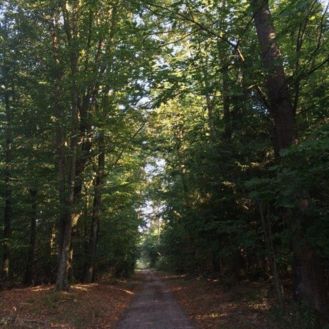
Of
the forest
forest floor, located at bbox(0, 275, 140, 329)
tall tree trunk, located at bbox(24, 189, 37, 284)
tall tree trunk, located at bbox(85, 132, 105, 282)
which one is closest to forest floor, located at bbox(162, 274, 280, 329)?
the forest

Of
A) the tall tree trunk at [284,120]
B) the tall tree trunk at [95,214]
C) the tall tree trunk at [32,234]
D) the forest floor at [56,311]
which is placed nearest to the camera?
the tall tree trunk at [284,120]

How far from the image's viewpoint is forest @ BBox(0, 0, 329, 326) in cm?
964

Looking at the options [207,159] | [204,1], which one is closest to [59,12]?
[204,1]

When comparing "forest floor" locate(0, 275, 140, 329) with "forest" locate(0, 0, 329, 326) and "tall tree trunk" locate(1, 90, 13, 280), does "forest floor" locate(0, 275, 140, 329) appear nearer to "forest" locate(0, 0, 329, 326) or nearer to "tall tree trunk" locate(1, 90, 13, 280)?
Result: "forest" locate(0, 0, 329, 326)

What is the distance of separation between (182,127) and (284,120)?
7.62 m

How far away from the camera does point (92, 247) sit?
26.4 metres

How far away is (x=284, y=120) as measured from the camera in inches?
385

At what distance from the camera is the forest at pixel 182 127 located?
964cm

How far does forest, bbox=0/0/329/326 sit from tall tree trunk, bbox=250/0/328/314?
0.10 ft

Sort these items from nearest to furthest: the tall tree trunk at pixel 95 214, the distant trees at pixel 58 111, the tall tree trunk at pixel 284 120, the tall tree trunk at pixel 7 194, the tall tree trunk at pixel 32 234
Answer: the tall tree trunk at pixel 284 120
the distant trees at pixel 58 111
the tall tree trunk at pixel 7 194
the tall tree trunk at pixel 32 234
the tall tree trunk at pixel 95 214

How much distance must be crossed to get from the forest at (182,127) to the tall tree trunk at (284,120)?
1.3 inches

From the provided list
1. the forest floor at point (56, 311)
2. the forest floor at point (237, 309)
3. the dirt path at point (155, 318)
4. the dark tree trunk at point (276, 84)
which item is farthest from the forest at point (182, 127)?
the dirt path at point (155, 318)

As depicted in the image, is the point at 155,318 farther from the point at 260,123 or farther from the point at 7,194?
the point at 7,194

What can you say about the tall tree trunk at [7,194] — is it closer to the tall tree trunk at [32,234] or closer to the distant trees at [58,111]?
the distant trees at [58,111]
